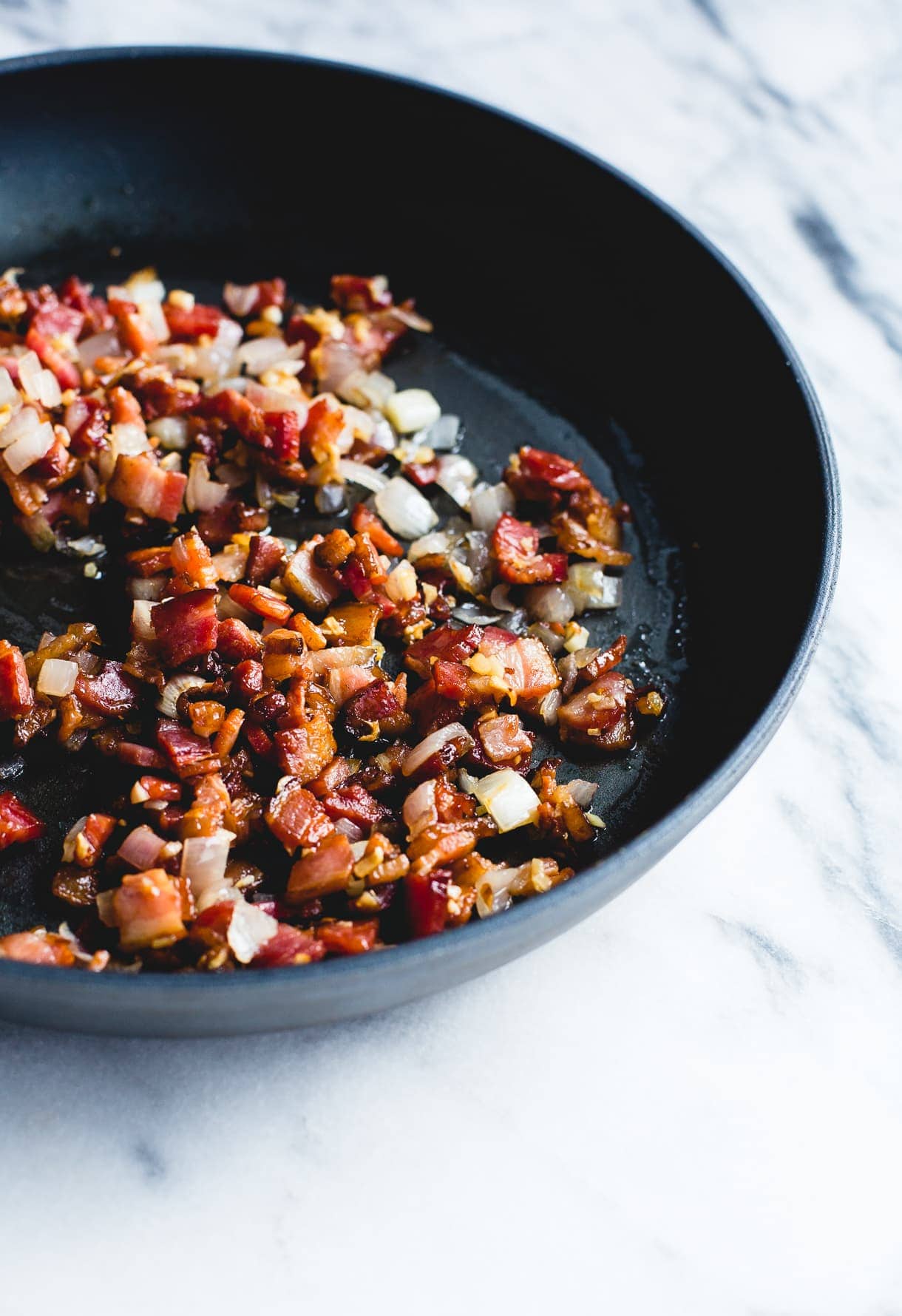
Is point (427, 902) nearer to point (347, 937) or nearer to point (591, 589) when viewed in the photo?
point (347, 937)

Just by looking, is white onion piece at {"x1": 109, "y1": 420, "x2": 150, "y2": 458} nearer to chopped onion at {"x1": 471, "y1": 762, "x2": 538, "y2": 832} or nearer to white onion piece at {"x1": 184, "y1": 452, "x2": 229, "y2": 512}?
white onion piece at {"x1": 184, "y1": 452, "x2": 229, "y2": 512}

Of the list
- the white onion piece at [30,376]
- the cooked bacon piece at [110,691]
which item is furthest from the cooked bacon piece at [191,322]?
the cooked bacon piece at [110,691]

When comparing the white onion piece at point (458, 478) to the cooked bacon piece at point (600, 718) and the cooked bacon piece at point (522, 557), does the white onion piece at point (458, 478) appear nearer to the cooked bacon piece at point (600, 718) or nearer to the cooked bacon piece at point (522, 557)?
the cooked bacon piece at point (522, 557)

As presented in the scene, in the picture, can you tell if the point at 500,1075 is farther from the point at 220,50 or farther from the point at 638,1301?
the point at 220,50

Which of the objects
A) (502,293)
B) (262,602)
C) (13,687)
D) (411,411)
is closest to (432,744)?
(262,602)

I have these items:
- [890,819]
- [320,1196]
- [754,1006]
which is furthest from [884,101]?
[320,1196]

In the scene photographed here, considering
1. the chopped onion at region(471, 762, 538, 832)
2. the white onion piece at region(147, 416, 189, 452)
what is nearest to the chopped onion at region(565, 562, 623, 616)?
the chopped onion at region(471, 762, 538, 832)
